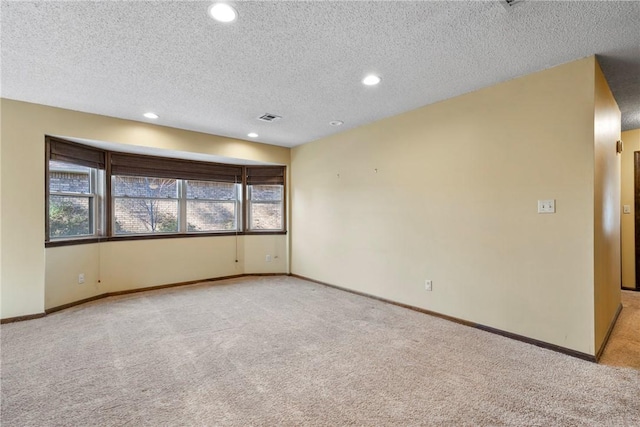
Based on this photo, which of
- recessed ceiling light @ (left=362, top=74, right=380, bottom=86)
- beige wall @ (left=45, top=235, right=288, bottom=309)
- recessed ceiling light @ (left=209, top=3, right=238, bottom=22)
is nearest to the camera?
recessed ceiling light @ (left=209, top=3, right=238, bottom=22)

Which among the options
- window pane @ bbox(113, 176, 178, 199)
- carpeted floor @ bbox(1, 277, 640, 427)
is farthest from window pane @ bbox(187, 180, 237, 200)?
carpeted floor @ bbox(1, 277, 640, 427)

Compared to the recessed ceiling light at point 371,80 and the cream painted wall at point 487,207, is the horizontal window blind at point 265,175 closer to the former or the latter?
the cream painted wall at point 487,207

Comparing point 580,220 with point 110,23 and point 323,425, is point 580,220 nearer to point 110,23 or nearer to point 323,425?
point 323,425

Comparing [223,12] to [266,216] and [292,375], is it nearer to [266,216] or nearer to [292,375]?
[292,375]

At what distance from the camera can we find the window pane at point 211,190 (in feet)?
18.0

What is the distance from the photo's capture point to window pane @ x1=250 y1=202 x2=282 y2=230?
606cm

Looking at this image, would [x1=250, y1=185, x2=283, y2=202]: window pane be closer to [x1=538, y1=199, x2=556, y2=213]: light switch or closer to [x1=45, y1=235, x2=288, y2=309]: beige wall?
[x1=45, y1=235, x2=288, y2=309]: beige wall

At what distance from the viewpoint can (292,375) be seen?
2.29m

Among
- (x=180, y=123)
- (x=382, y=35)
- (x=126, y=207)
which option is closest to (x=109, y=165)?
(x=126, y=207)

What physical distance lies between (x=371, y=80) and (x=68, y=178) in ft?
13.4

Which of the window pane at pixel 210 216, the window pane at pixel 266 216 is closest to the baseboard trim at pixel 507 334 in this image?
the window pane at pixel 266 216

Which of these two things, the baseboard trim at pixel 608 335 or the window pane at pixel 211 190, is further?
the window pane at pixel 211 190

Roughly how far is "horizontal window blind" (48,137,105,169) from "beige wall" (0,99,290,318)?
180 mm

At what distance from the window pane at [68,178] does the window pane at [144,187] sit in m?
0.40
